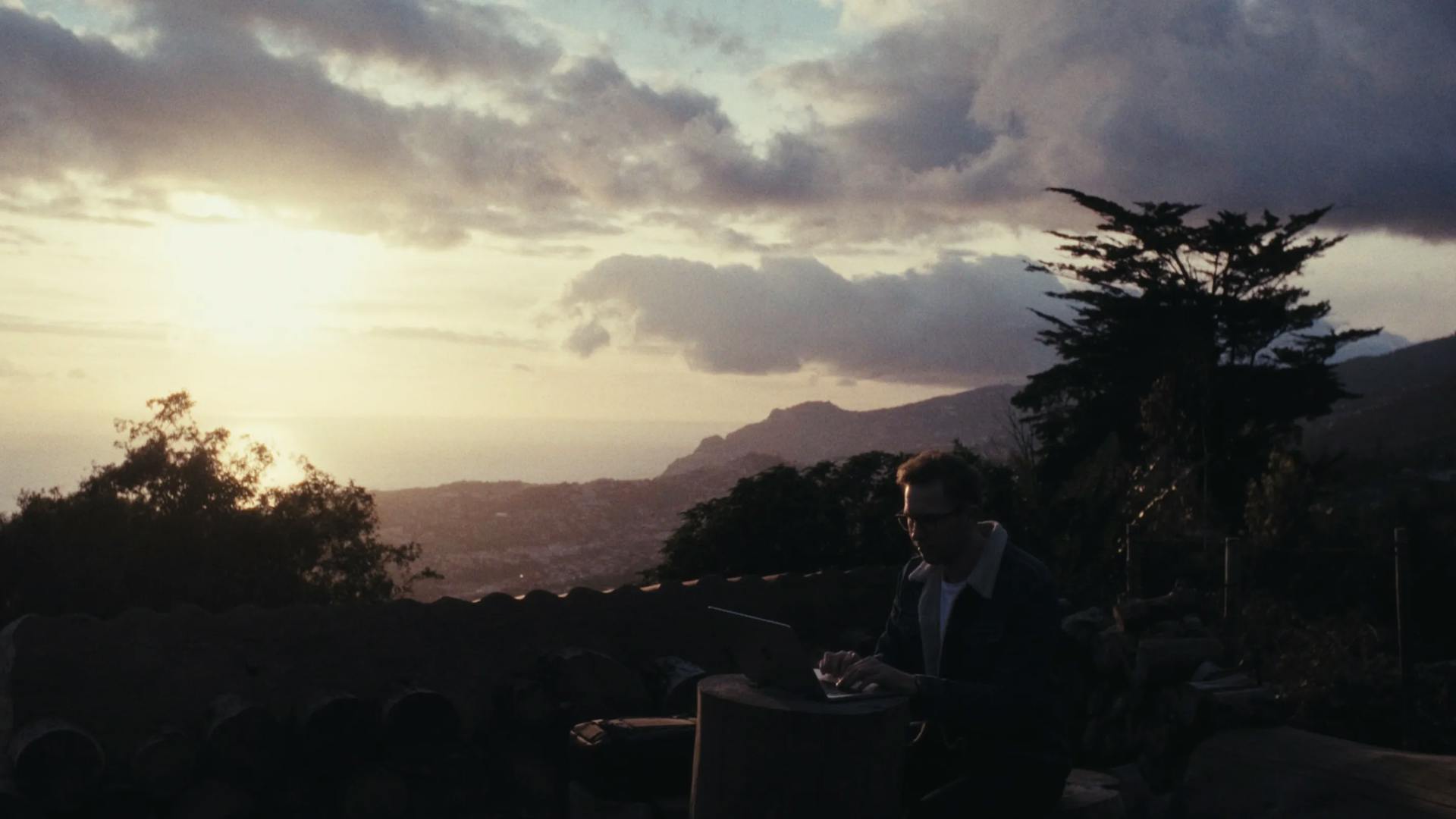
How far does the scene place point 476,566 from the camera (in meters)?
33.8

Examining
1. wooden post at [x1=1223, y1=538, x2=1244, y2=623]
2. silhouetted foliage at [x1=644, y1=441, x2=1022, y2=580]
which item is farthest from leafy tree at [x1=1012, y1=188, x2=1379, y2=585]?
wooden post at [x1=1223, y1=538, x2=1244, y2=623]

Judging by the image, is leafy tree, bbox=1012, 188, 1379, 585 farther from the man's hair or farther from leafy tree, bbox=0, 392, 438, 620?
the man's hair

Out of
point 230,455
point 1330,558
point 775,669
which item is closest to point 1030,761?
point 775,669

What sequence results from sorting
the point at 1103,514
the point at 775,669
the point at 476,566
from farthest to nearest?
the point at 476,566 → the point at 1103,514 → the point at 775,669

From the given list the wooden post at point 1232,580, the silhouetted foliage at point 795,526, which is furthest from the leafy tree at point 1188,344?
the wooden post at point 1232,580

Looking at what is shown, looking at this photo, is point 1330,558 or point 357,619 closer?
point 357,619

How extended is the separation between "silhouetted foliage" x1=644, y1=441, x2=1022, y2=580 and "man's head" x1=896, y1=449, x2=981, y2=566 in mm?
11511

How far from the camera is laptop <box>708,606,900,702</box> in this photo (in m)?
3.57

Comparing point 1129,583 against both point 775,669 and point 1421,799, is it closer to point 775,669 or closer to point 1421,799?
point 1421,799

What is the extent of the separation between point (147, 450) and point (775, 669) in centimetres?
1636

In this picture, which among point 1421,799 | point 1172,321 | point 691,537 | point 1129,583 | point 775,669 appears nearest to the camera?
point 775,669

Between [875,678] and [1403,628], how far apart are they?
17.0ft

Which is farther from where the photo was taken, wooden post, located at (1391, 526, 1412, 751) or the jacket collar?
wooden post, located at (1391, 526, 1412, 751)

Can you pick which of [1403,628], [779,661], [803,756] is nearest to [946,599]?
[779,661]
